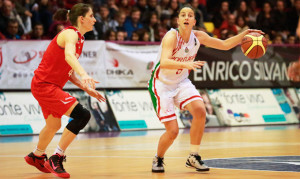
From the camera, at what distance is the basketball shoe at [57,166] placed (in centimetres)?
651

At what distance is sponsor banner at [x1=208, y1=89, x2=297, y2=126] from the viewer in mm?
15872

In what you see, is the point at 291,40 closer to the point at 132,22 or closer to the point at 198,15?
the point at 198,15

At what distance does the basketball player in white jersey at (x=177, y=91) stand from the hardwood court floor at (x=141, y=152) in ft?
0.90

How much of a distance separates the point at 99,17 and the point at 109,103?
99.6 inches

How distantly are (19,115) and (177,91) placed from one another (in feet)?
22.9

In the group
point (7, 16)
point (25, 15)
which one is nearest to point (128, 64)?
point (25, 15)

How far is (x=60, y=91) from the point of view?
6.93 meters

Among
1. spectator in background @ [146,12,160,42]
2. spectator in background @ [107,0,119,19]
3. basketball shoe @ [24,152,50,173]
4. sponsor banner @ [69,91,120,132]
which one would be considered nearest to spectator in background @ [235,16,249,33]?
spectator in background @ [146,12,160,42]

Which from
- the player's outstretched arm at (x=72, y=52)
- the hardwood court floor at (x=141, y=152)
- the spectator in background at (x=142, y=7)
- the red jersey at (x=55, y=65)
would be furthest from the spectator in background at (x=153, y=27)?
the player's outstretched arm at (x=72, y=52)

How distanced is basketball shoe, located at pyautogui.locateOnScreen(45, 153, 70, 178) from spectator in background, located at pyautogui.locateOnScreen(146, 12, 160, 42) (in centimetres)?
950

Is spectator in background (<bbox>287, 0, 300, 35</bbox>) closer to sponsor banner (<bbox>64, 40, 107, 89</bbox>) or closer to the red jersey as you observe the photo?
sponsor banner (<bbox>64, 40, 107, 89</bbox>)

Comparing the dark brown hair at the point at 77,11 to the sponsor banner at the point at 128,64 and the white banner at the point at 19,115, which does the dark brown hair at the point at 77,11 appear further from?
the sponsor banner at the point at 128,64

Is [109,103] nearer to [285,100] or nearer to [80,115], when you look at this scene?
[285,100]

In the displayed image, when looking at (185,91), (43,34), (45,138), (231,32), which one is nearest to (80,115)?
(45,138)
